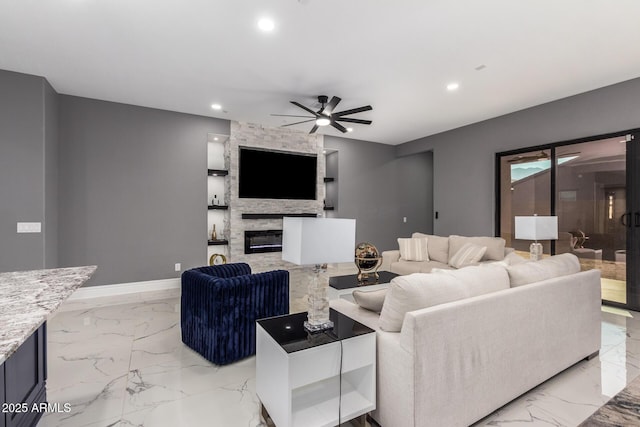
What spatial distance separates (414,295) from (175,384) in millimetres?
1826

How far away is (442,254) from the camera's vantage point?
4742mm

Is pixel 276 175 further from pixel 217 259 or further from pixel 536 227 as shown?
pixel 536 227

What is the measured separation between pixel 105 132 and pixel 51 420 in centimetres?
393

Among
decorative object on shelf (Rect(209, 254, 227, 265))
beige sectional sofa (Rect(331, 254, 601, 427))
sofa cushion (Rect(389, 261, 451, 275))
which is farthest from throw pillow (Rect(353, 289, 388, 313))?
decorative object on shelf (Rect(209, 254, 227, 265))

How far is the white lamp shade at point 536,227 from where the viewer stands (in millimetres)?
3350

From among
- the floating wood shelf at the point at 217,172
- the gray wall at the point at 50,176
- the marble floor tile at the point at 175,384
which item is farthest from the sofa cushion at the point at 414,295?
the floating wood shelf at the point at 217,172

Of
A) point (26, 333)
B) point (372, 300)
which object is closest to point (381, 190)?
point (372, 300)

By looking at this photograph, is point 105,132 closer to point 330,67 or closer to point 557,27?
point 330,67

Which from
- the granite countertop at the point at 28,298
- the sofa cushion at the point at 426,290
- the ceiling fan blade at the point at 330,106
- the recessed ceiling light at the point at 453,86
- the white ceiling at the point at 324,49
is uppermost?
the recessed ceiling light at the point at 453,86

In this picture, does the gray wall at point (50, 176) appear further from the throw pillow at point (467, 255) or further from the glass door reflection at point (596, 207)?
the glass door reflection at point (596, 207)

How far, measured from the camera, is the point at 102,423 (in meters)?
1.77

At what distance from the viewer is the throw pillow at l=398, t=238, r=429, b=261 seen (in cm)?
476

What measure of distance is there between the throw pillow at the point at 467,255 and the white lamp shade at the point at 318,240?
10.3 ft

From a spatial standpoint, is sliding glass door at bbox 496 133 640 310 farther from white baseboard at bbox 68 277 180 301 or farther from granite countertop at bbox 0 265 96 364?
white baseboard at bbox 68 277 180 301
